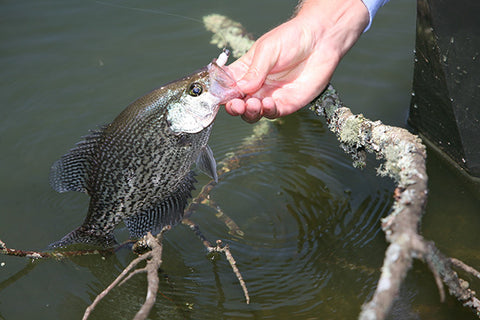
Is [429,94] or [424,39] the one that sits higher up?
[424,39]

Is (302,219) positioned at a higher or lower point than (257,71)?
lower

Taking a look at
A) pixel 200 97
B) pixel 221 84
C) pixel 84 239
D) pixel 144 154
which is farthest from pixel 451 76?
pixel 84 239

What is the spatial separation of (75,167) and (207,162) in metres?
0.92

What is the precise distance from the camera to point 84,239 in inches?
136

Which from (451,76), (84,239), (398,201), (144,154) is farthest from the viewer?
(451,76)

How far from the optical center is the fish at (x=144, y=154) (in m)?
3.29

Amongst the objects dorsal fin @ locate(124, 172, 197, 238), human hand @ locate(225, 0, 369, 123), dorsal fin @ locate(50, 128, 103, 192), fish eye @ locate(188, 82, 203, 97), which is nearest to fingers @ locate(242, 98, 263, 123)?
human hand @ locate(225, 0, 369, 123)

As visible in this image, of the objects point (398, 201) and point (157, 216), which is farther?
point (157, 216)

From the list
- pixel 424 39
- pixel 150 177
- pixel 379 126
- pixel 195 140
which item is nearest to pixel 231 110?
pixel 195 140

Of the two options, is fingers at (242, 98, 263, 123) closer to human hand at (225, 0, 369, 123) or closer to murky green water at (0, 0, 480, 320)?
human hand at (225, 0, 369, 123)

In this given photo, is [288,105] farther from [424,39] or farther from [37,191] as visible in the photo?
[37,191]

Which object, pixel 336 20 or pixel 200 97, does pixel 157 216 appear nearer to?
Result: pixel 200 97

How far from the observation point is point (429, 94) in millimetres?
4184

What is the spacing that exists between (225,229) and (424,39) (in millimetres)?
2194
